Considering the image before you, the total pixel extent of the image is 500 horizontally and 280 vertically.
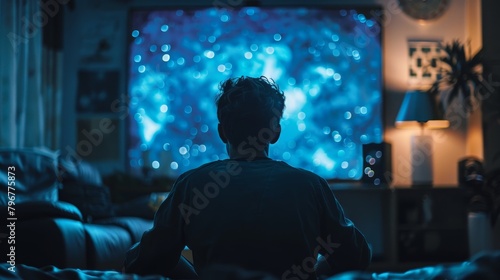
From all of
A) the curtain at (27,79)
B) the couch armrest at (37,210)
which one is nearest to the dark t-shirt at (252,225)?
the couch armrest at (37,210)

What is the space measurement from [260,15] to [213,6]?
38cm

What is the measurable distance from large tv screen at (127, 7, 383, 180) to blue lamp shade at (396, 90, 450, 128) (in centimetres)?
30

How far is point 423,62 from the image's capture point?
18.1 ft

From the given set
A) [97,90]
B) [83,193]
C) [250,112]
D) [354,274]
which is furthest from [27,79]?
[354,274]

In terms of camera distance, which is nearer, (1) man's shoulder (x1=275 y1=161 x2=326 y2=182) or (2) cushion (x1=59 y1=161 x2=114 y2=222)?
(1) man's shoulder (x1=275 y1=161 x2=326 y2=182)

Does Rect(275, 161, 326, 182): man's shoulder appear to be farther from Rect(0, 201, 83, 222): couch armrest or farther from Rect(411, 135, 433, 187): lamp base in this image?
Rect(411, 135, 433, 187): lamp base

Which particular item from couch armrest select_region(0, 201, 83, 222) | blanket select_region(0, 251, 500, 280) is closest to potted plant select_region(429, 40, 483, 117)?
couch armrest select_region(0, 201, 83, 222)

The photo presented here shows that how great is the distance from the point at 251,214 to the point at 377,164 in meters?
3.82

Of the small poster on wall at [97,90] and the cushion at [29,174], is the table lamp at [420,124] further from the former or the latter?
the cushion at [29,174]

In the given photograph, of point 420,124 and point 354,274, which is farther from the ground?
point 420,124

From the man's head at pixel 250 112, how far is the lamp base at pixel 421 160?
368cm

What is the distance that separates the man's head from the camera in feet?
5.26

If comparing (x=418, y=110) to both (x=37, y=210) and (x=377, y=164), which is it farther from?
(x=37, y=210)

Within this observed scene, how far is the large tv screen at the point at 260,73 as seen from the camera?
5.39m
